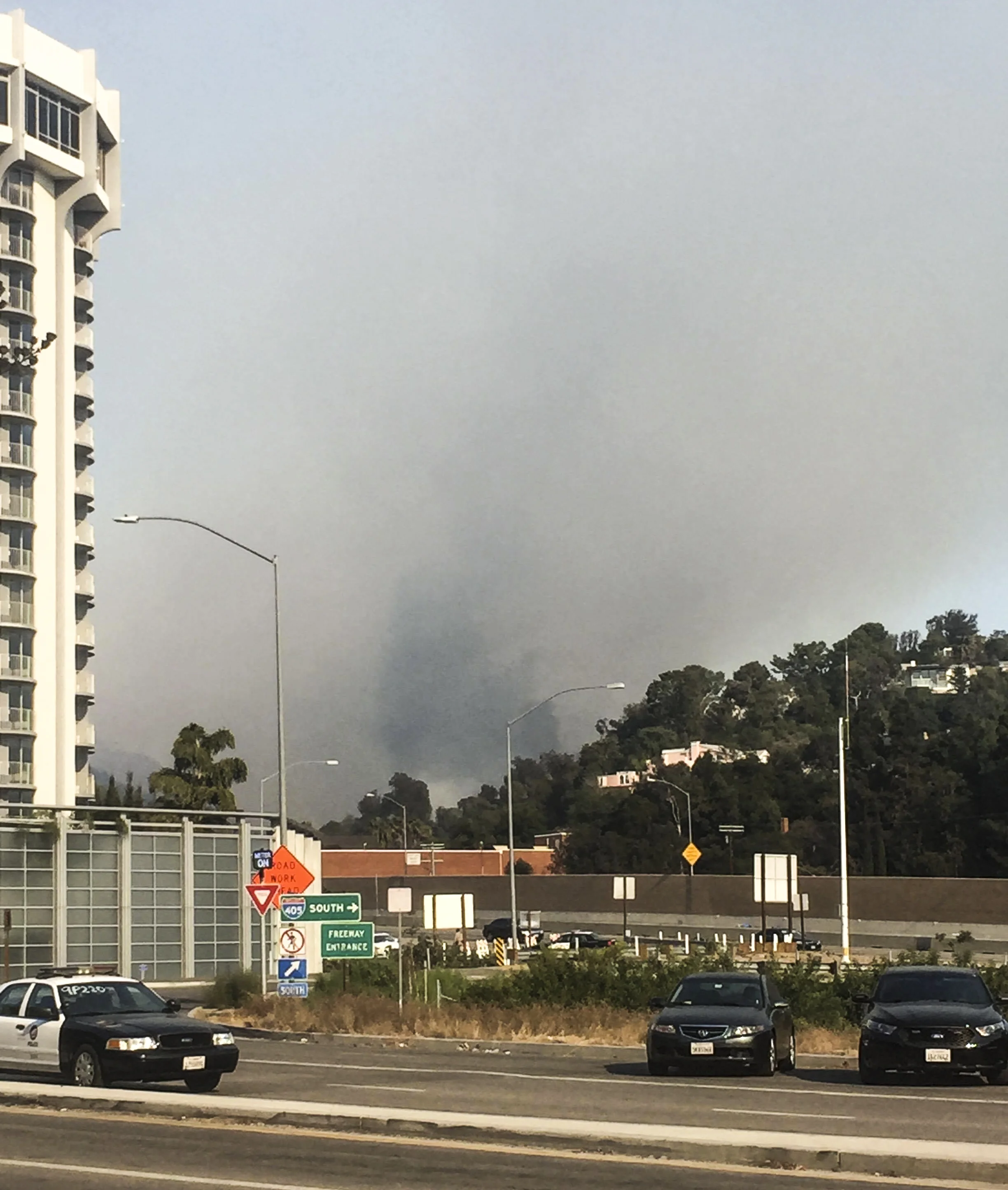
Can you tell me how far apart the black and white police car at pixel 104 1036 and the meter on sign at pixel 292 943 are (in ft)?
40.6

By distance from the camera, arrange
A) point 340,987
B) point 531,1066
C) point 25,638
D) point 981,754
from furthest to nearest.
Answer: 1. point 981,754
2. point 25,638
3. point 340,987
4. point 531,1066

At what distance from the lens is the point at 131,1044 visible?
2134 cm

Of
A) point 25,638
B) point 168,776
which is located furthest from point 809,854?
point 25,638

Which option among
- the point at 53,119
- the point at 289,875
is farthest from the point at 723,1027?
the point at 53,119

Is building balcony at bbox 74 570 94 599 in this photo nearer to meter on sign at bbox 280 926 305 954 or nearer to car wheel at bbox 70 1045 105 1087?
meter on sign at bbox 280 926 305 954

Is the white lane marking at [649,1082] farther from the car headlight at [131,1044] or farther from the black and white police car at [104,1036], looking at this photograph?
the car headlight at [131,1044]

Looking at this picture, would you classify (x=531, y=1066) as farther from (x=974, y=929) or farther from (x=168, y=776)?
(x=168, y=776)

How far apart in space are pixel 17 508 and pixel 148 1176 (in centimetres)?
8195

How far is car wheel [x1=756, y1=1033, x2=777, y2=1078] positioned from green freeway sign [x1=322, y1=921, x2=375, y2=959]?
43.0 ft

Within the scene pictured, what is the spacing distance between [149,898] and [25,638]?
41.0m

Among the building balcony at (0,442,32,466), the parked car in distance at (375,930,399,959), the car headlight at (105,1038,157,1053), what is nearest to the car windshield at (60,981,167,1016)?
the car headlight at (105,1038,157,1053)

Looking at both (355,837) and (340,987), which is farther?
(355,837)

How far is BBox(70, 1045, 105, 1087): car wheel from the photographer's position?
70.4 feet

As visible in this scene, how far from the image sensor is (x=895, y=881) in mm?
88000
